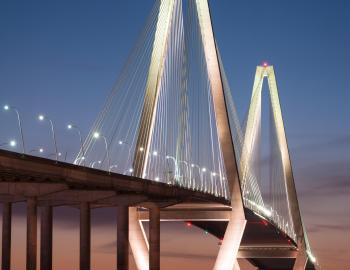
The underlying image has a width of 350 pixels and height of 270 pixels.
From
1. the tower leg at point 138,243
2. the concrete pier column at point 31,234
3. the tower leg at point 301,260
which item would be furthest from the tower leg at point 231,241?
the tower leg at point 301,260

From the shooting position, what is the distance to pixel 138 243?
210 feet

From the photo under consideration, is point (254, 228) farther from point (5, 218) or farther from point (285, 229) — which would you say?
point (5, 218)

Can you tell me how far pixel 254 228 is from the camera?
96.1 meters

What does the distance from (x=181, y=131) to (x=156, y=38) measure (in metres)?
7.79

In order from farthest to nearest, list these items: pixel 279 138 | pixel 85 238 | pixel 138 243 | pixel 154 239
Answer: pixel 279 138 < pixel 138 243 < pixel 154 239 < pixel 85 238

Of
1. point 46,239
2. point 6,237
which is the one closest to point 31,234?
point 46,239

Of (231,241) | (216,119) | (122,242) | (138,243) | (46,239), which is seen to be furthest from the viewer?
(138,243)

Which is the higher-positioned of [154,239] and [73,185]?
[73,185]

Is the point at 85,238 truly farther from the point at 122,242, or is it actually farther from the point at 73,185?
the point at 73,185

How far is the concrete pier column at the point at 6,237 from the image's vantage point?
5684 cm

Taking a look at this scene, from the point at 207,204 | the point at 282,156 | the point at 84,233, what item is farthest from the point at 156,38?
Answer: the point at 282,156

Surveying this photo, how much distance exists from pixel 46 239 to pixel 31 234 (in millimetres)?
9769

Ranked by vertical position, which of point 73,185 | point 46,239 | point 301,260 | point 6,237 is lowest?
point 301,260

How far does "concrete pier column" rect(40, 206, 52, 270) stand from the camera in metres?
55.7
